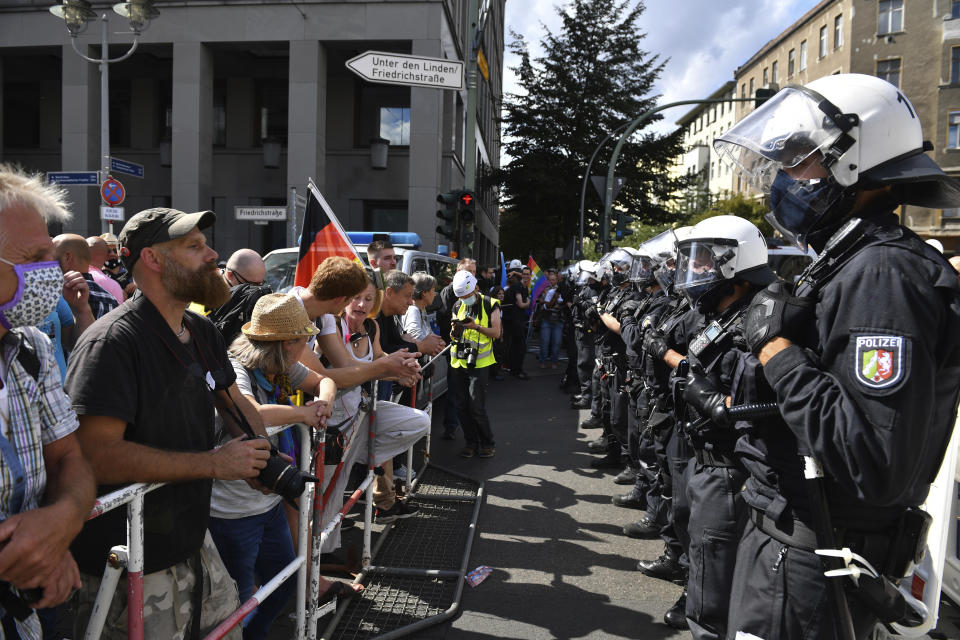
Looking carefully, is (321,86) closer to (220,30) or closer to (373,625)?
(220,30)

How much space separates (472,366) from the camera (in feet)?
24.1

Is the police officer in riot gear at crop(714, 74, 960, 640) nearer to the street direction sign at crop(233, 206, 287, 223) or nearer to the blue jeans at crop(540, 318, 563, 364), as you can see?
the street direction sign at crop(233, 206, 287, 223)

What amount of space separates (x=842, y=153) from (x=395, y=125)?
19490 mm

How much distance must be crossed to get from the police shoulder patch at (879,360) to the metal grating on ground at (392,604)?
2.93m

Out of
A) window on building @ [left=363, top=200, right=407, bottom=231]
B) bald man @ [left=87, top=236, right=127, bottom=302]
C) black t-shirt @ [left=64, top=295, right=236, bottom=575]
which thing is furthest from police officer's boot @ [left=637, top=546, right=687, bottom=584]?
window on building @ [left=363, top=200, right=407, bottom=231]

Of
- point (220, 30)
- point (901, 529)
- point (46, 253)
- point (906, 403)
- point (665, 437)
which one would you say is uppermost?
point (220, 30)

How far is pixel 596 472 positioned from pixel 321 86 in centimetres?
1509

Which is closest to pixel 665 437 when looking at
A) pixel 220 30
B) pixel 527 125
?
pixel 220 30

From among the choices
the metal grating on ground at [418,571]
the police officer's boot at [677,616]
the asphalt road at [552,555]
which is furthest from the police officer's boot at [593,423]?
the police officer's boot at [677,616]

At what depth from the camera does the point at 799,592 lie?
1.90m

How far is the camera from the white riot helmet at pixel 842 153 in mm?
1910

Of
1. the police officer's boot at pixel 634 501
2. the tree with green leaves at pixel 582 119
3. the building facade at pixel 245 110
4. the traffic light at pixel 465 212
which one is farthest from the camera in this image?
the tree with green leaves at pixel 582 119

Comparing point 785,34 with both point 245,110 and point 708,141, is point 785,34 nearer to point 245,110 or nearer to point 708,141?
point 708,141

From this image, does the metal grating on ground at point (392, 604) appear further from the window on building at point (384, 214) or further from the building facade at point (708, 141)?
the building facade at point (708, 141)
